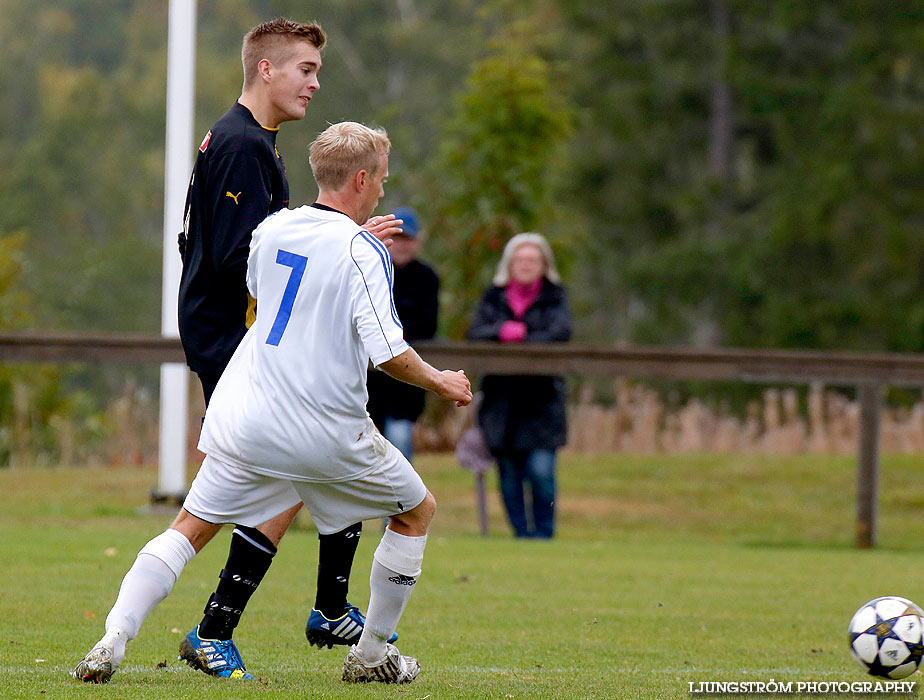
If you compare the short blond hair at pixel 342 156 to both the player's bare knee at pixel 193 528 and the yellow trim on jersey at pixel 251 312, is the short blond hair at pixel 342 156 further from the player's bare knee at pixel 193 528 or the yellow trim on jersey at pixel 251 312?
the player's bare knee at pixel 193 528

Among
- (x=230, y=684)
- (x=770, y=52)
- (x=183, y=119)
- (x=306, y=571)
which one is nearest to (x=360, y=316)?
(x=230, y=684)

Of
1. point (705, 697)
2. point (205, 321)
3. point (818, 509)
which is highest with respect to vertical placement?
point (205, 321)

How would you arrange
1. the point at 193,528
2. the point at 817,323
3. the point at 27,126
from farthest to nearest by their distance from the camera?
1. the point at 27,126
2. the point at 817,323
3. the point at 193,528

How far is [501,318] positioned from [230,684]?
650 cm

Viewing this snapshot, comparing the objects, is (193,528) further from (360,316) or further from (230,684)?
(360,316)

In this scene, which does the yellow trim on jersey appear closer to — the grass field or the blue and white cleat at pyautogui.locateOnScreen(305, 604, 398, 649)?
the blue and white cleat at pyautogui.locateOnScreen(305, 604, 398, 649)

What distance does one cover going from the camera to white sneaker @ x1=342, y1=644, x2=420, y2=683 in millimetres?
4531

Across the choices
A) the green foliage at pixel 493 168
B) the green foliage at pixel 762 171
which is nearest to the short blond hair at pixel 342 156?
the green foliage at pixel 493 168

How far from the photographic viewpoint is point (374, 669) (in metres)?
4.53

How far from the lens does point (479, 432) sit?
1049 centimetres

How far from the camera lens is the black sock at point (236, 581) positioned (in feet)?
14.9

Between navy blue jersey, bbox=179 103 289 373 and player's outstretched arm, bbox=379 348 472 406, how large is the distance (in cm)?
75

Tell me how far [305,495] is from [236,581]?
443 millimetres

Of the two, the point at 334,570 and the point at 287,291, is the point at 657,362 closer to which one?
the point at 334,570
